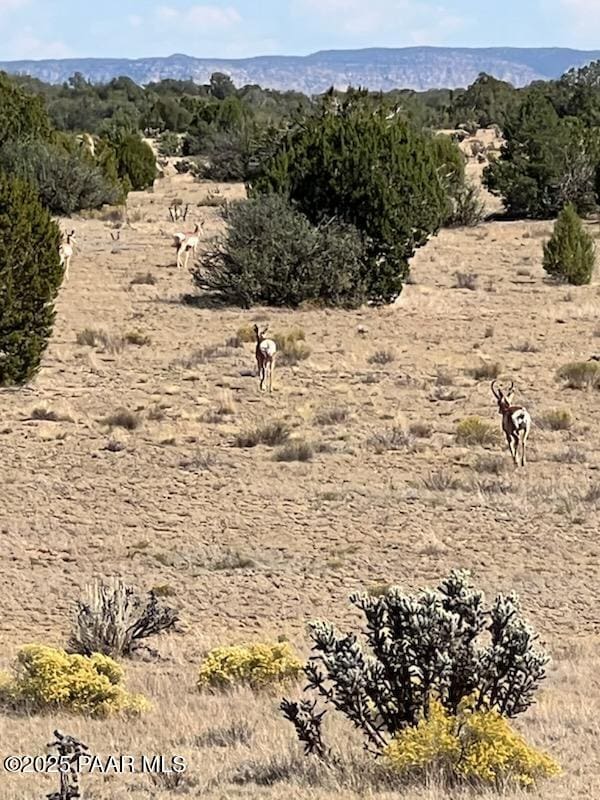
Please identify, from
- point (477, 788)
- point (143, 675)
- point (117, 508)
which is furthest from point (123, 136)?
point (477, 788)

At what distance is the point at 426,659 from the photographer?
5.74 meters

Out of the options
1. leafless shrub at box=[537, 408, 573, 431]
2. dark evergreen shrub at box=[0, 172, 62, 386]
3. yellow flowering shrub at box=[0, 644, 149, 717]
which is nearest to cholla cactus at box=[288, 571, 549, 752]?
yellow flowering shrub at box=[0, 644, 149, 717]

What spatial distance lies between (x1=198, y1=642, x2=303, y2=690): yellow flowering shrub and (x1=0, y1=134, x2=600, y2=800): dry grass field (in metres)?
0.17

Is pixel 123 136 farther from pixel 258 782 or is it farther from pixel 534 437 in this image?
pixel 258 782

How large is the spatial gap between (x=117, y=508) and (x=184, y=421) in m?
3.60

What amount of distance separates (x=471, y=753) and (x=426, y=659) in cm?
45

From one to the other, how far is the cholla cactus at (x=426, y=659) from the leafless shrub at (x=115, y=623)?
11.0ft

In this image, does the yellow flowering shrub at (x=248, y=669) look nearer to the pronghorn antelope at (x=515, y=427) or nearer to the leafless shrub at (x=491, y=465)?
the leafless shrub at (x=491, y=465)

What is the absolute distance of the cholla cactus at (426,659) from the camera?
226 inches

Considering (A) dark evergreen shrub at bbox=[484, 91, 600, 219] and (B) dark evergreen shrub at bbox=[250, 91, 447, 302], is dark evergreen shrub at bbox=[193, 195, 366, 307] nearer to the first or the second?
(B) dark evergreen shrub at bbox=[250, 91, 447, 302]

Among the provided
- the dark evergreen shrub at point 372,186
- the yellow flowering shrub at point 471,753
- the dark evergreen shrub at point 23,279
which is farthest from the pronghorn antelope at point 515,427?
the dark evergreen shrub at point 372,186

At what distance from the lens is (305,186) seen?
1030 inches

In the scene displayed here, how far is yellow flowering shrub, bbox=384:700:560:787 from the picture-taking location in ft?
18.1

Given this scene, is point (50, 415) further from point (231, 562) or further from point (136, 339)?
point (231, 562)
